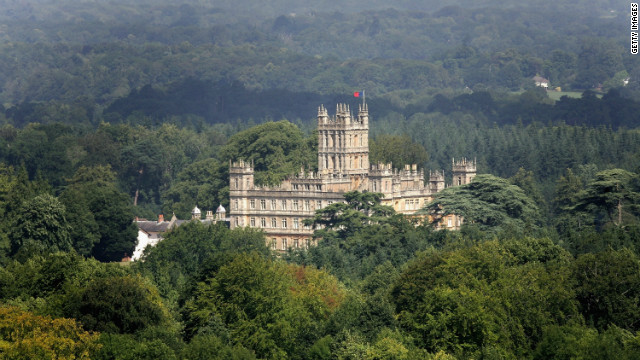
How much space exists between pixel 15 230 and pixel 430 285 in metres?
39.5

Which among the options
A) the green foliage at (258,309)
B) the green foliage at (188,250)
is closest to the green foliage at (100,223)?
the green foliage at (188,250)

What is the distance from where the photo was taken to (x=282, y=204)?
128250 mm

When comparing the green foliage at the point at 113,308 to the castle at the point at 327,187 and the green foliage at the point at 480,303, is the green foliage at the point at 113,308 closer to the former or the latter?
the green foliage at the point at 480,303

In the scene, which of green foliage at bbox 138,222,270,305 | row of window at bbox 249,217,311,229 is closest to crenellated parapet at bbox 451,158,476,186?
row of window at bbox 249,217,311,229

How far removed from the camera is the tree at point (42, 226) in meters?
108

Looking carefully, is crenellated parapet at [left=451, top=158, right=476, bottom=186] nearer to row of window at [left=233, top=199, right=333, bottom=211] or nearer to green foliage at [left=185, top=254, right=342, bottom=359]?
row of window at [left=233, top=199, right=333, bottom=211]

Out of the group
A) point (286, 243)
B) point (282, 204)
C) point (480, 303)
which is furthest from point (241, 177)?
point (480, 303)

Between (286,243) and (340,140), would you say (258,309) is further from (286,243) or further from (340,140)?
(340,140)

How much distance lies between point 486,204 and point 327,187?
40.0 ft

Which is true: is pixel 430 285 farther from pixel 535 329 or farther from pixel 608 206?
pixel 608 206

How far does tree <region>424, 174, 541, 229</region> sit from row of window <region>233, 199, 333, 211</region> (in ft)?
28.1

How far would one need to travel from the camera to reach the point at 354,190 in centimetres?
12381

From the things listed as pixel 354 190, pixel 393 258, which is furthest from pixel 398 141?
pixel 393 258

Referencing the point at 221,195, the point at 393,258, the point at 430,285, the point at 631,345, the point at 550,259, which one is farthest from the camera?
the point at 221,195
